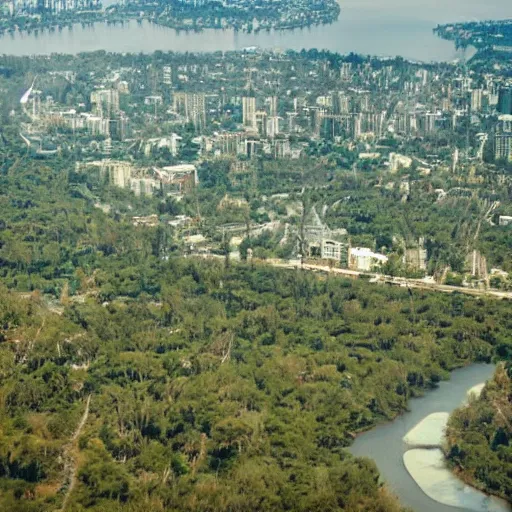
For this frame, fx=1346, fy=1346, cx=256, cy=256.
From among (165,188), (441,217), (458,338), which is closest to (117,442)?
(458,338)

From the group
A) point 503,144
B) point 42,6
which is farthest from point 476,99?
point 42,6

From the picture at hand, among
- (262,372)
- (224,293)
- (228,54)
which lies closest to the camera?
(262,372)

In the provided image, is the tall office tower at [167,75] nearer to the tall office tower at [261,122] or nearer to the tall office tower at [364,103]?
the tall office tower at [261,122]

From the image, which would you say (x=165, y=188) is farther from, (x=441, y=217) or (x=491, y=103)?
(x=491, y=103)

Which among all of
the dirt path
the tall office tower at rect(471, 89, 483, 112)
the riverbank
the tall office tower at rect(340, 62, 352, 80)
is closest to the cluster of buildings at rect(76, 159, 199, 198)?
the tall office tower at rect(471, 89, 483, 112)

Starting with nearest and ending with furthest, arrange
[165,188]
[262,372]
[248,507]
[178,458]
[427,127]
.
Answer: [248,507] → [178,458] → [262,372] → [165,188] → [427,127]

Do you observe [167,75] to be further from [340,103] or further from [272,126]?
[272,126]
